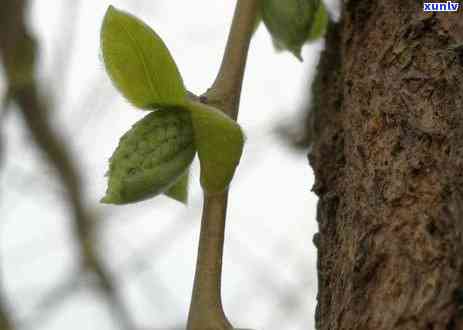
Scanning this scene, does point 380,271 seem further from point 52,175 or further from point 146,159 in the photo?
point 52,175

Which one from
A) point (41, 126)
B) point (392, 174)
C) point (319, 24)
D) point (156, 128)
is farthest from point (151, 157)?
point (41, 126)

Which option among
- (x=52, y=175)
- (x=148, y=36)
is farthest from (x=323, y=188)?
(x=52, y=175)

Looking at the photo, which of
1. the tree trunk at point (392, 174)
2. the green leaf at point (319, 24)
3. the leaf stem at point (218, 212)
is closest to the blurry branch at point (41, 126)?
the green leaf at point (319, 24)

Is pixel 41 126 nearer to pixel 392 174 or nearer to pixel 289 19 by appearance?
pixel 289 19

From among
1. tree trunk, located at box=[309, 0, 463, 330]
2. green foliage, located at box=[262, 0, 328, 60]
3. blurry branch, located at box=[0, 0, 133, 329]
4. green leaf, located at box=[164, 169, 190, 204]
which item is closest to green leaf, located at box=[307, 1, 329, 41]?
green foliage, located at box=[262, 0, 328, 60]

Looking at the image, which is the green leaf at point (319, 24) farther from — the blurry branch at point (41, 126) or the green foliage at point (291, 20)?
the blurry branch at point (41, 126)

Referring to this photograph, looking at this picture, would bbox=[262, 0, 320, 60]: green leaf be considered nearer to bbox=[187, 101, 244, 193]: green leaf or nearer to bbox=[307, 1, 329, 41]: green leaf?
bbox=[307, 1, 329, 41]: green leaf
